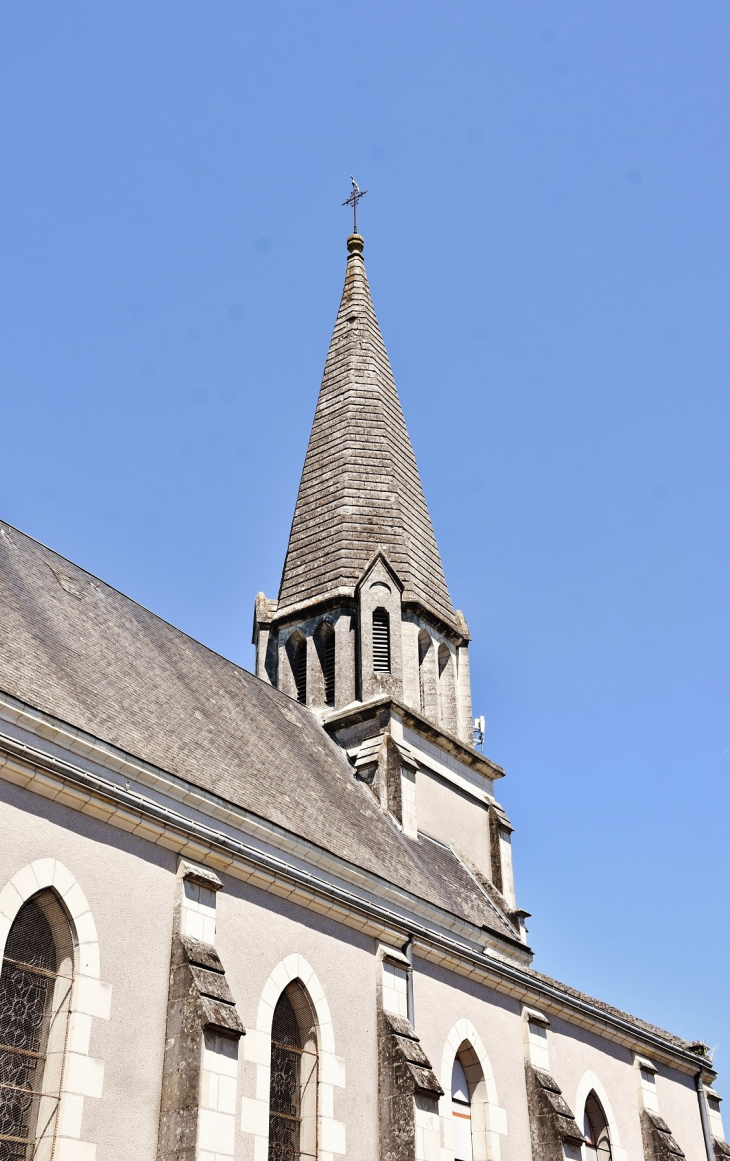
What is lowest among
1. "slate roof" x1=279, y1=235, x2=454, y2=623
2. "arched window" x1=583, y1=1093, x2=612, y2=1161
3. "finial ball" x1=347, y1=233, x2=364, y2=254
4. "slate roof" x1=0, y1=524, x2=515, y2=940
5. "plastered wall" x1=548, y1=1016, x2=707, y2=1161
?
"arched window" x1=583, y1=1093, x2=612, y2=1161

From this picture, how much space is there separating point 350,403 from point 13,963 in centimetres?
2186

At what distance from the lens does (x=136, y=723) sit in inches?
717

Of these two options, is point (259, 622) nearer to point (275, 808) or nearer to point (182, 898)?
point (275, 808)

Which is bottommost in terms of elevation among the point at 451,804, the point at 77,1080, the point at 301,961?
the point at 77,1080

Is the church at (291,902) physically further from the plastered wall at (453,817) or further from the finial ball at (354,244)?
the finial ball at (354,244)

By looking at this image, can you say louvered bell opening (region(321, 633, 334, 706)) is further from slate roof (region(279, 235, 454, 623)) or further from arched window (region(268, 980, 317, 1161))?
arched window (region(268, 980, 317, 1161))

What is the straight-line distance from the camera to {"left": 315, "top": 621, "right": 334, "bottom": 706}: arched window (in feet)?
91.4

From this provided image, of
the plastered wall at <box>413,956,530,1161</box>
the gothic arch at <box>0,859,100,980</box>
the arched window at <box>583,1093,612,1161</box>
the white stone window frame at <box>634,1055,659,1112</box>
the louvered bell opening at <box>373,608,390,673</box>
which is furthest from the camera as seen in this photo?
the louvered bell opening at <box>373,608,390,673</box>

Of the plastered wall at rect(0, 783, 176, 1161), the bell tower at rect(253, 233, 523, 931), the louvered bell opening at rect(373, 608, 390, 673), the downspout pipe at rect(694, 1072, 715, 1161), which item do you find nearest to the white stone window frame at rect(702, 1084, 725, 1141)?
the downspout pipe at rect(694, 1072, 715, 1161)

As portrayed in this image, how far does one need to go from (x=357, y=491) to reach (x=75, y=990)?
18.9m

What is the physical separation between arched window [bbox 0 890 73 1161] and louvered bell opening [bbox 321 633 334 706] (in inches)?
554

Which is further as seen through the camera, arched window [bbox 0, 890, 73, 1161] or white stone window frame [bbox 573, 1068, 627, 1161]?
white stone window frame [bbox 573, 1068, 627, 1161]

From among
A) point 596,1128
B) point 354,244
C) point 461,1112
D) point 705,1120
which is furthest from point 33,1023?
point 354,244

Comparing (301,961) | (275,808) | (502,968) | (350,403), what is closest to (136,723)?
(275,808)
